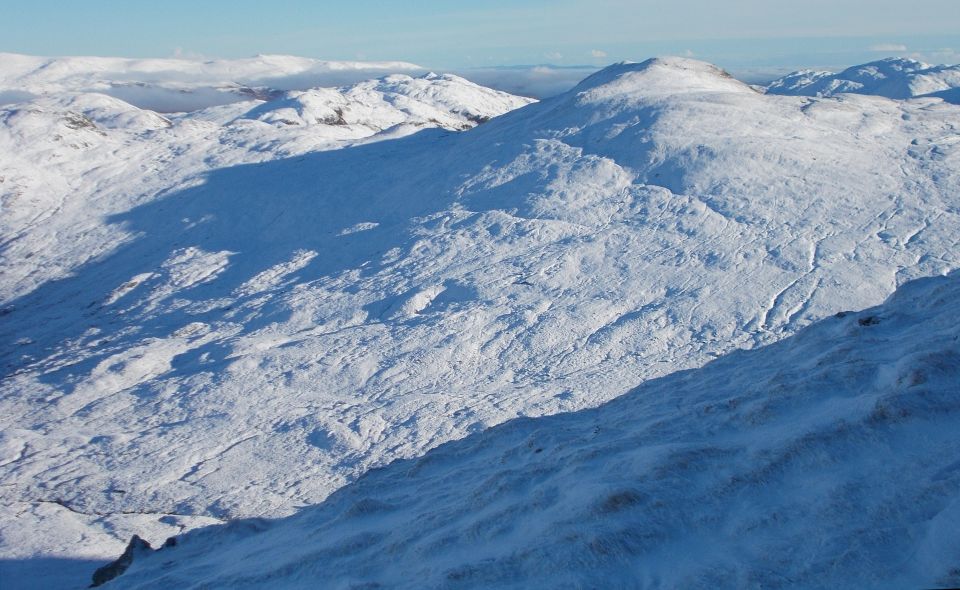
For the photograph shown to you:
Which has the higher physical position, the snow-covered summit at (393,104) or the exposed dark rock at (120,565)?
the snow-covered summit at (393,104)

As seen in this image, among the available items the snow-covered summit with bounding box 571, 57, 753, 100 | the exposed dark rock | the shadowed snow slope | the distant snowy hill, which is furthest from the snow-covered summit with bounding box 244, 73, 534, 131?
the shadowed snow slope

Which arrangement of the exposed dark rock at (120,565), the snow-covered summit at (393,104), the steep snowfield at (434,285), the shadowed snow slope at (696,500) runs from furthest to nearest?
the snow-covered summit at (393,104), the steep snowfield at (434,285), the exposed dark rock at (120,565), the shadowed snow slope at (696,500)

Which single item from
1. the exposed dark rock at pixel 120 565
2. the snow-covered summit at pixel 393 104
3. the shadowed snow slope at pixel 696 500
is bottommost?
the exposed dark rock at pixel 120 565

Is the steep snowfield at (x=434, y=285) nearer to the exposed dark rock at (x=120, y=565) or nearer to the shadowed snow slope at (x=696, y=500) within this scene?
the exposed dark rock at (x=120, y=565)

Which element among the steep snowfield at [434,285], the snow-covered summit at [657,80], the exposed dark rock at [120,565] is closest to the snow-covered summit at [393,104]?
the steep snowfield at [434,285]

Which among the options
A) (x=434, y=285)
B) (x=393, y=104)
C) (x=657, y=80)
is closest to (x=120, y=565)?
(x=434, y=285)

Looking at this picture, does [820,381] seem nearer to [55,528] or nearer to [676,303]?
[676,303]

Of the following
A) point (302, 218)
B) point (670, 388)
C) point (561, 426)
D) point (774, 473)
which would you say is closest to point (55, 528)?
point (561, 426)

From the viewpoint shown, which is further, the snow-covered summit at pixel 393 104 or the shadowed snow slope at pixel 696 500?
the snow-covered summit at pixel 393 104
